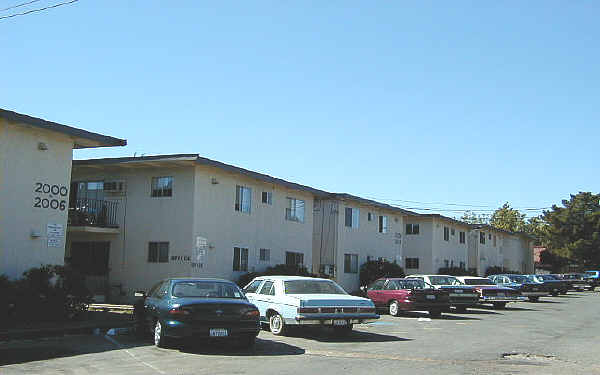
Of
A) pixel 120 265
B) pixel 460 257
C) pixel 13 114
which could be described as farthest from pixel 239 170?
pixel 460 257

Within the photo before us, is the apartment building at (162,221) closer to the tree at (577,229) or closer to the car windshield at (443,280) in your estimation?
the car windshield at (443,280)

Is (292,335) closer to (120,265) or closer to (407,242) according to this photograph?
(120,265)

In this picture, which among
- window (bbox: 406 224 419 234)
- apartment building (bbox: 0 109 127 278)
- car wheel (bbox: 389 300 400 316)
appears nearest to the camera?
apartment building (bbox: 0 109 127 278)

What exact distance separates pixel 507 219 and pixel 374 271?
61843 millimetres

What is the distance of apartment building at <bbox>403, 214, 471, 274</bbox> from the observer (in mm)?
45406

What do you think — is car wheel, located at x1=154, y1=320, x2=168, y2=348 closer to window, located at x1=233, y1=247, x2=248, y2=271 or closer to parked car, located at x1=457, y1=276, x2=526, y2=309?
window, located at x1=233, y1=247, x2=248, y2=271

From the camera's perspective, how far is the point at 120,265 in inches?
982

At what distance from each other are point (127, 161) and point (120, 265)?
4124 mm

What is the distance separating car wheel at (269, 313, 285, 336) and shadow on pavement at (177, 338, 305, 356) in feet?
3.95

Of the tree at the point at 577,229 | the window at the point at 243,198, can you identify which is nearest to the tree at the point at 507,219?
the tree at the point at 577,229

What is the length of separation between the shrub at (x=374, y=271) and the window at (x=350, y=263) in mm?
415

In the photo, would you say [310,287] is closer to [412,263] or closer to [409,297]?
[409,297]

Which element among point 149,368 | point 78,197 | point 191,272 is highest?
point 78,197

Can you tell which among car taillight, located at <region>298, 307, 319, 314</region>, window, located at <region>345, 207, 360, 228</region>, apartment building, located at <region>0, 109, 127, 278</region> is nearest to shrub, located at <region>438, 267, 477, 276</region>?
window, located at <region>345, 207, 360, 228</region>
